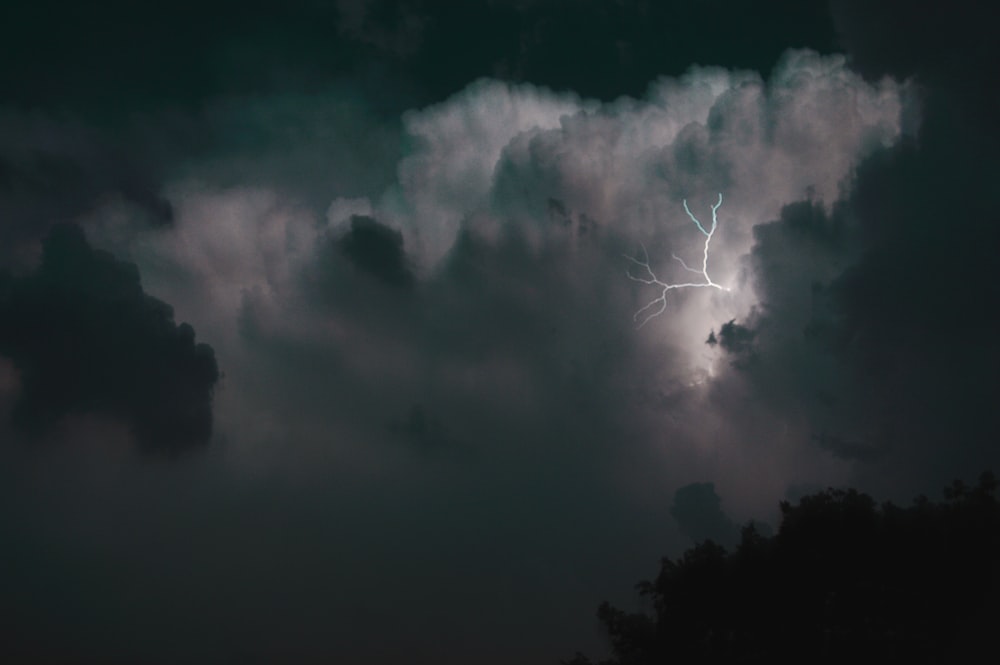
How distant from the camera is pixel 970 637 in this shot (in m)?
20.5

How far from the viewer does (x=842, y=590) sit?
72.9 ft

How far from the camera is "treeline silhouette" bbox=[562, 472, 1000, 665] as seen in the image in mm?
20719

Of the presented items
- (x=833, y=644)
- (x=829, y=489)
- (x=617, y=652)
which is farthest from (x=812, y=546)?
(x=617, y=652)

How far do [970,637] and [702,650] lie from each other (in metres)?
7.18

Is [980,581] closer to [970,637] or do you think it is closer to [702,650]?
[970,637]

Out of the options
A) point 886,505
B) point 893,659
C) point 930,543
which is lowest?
point 893,659

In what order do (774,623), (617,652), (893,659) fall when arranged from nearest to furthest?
1. (893,659)
2. (774,623)
3. (617,652)

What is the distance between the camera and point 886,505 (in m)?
23.3

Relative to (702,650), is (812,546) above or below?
above

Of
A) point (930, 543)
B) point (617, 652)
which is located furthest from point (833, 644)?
point (617, 652)

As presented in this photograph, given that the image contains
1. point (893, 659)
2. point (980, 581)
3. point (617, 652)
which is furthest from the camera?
point (617, 652)

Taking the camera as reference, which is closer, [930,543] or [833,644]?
[833,644]

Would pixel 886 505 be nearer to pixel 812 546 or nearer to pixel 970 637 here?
pixel 812 546

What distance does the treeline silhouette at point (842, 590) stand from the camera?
20719 mm
